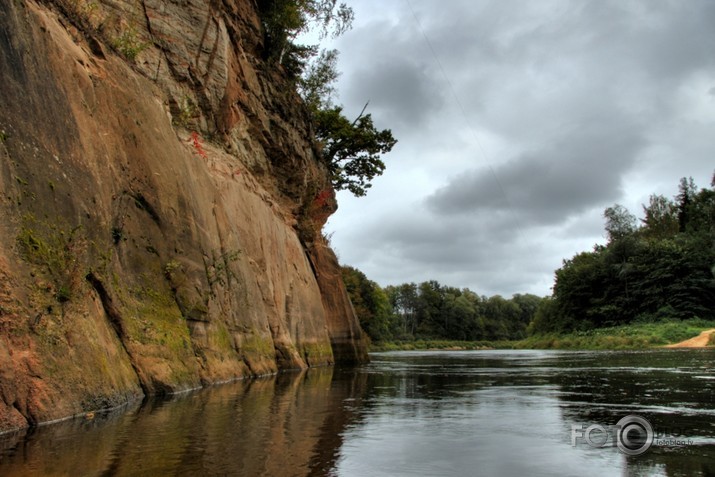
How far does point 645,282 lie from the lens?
Result: 68.2m

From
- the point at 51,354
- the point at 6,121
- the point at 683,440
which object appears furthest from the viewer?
the point at 6,121

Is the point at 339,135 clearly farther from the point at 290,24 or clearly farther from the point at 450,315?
the point at 450,315

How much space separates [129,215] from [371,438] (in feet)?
23.5

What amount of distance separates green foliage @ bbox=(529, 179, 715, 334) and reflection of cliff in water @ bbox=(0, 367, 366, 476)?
216ft

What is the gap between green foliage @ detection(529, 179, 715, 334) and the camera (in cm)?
6325

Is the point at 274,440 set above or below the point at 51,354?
below

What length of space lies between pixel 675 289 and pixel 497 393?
62581mm

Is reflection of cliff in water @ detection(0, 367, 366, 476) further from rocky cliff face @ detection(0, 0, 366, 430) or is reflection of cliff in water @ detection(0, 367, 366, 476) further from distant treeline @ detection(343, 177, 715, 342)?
distant treeline @ detection(343, 177, 715, 342)

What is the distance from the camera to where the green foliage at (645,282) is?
208ft

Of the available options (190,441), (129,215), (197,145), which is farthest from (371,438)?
(197,145)

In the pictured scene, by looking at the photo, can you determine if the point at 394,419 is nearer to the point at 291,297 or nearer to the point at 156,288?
the point at 156,288

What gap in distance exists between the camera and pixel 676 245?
69.9 metres

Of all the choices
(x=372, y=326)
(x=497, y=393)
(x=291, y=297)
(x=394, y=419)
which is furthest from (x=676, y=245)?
(x=394, y=419)

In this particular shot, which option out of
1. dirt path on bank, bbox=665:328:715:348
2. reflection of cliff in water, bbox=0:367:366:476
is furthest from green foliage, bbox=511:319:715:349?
reflection of cliff in water, bbox=0:367:366:476
